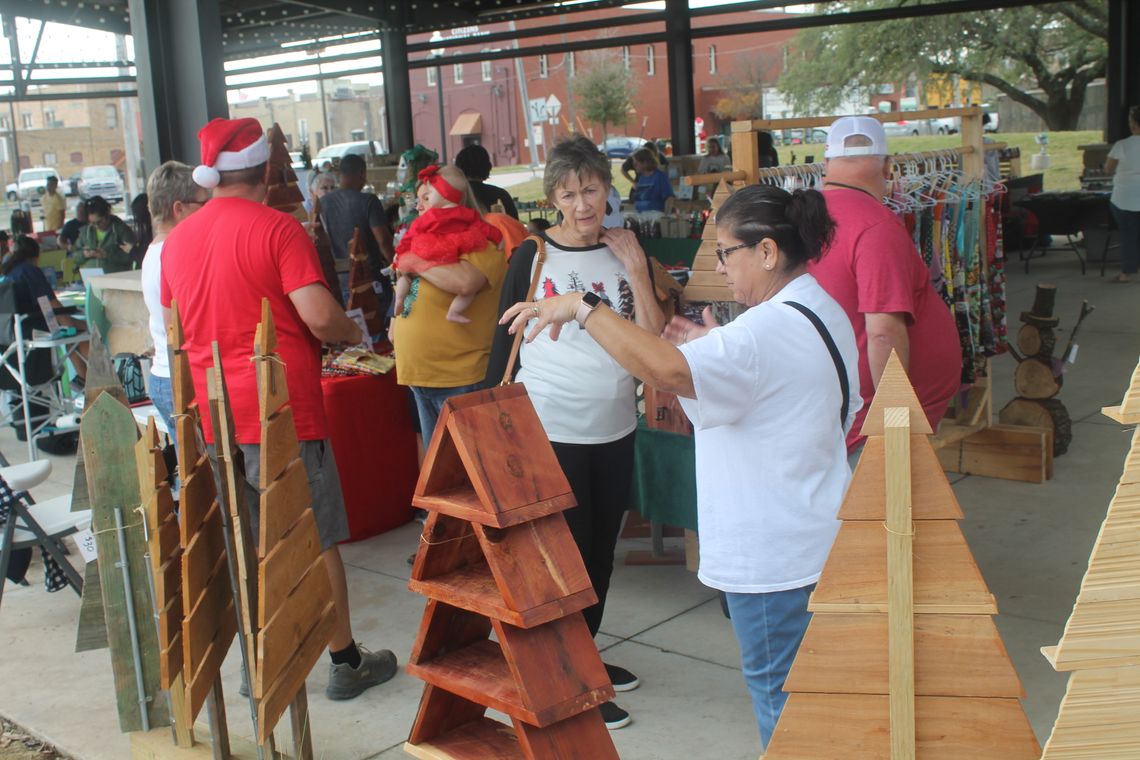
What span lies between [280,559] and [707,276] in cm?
189

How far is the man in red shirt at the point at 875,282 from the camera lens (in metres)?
3.12

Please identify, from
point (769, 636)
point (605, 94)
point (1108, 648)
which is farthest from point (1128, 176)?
point (605, 94)

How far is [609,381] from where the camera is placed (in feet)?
10.3

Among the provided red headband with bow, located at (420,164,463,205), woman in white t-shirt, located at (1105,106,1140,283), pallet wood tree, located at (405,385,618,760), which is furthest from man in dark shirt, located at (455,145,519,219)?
woman in white t-shirt, located at (1105,106,1140,283)

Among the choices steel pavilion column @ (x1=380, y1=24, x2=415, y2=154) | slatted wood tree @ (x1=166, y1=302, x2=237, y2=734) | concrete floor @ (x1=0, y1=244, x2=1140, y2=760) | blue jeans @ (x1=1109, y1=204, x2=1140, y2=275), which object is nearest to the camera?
slatted wood tree @ (x1=166, y1=302, x2=237, y2=734)

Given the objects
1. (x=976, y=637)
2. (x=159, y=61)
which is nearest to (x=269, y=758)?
(x=976, y=637)

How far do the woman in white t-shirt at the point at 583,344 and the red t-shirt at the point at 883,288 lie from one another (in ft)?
1.78

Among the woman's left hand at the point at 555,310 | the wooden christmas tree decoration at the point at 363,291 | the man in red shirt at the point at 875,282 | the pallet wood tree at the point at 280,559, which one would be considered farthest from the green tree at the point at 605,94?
the woman's left hand at the point at 555,310

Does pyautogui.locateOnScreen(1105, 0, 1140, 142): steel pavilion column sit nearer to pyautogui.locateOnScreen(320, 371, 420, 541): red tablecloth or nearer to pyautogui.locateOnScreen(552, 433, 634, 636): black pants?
pyautogui.locateOnScreen(320, 371, 420, 541): red tablecloth

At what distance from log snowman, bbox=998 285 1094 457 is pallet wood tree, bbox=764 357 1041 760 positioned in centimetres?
438

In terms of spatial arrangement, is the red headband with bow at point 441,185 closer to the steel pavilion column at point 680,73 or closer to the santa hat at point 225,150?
the santa hat at point 225,150

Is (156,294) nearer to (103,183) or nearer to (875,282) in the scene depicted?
(875,282)

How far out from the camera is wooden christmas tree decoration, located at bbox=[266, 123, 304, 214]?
228 inches

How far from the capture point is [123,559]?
314cm
